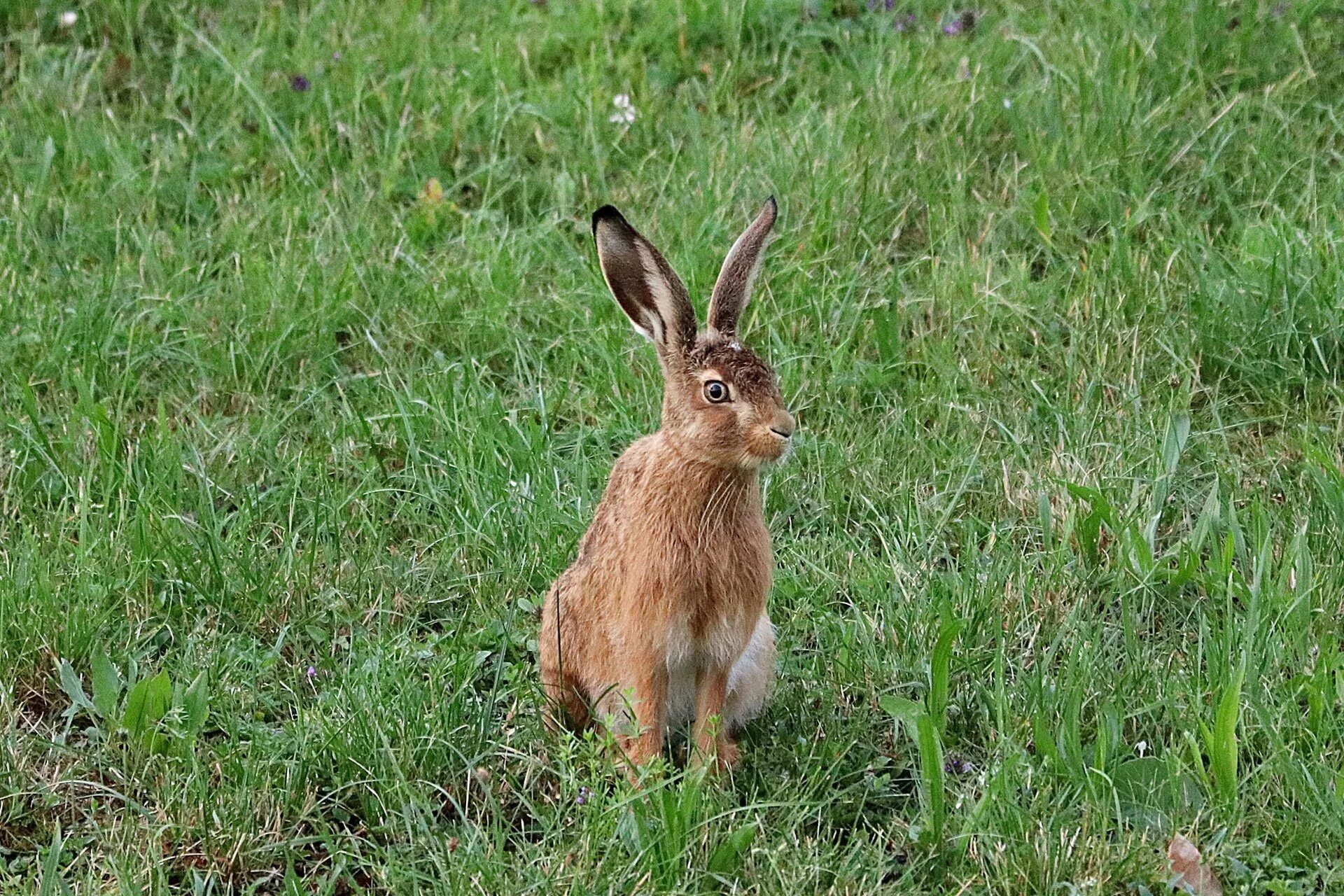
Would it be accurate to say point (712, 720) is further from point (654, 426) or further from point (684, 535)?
point (654, 426)

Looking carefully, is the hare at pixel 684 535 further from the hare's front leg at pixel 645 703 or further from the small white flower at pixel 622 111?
the small white flower at pixel 622 111

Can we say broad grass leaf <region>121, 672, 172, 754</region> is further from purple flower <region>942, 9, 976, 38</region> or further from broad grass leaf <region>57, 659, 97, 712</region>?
purple flower <region>942, 9, 976, 38</region>

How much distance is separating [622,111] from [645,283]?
288 centimetres

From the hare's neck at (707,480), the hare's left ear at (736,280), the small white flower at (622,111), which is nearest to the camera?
the hare's neck at (707,480)

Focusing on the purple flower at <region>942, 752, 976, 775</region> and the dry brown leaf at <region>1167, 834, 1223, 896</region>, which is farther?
the purple flower at <region>942, 752, 976, 775</region>

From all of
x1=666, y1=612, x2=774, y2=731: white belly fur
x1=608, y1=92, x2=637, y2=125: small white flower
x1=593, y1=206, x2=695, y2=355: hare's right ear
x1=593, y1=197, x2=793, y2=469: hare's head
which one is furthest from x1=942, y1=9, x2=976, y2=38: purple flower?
x1=666, y1=612, x2=774, y2=731: white belly fur

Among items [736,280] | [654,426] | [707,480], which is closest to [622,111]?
[654,426]

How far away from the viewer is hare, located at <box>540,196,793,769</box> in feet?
12.3

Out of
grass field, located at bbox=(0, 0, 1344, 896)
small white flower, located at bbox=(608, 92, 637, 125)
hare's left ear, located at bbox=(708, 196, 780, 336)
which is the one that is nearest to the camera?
grass field, located at bbox=(0, 0, 1344, 896)

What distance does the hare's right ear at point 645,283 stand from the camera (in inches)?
151

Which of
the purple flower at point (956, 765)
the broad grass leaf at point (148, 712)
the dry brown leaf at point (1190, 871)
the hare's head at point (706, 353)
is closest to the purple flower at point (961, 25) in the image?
the hare's head at point (706, 353)

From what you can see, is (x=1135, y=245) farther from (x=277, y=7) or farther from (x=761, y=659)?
(x=277, y=7)

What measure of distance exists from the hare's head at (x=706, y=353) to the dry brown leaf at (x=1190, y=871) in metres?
1.13

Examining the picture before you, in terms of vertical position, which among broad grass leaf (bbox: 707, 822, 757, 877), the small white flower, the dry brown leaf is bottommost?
the dry brown leaf
